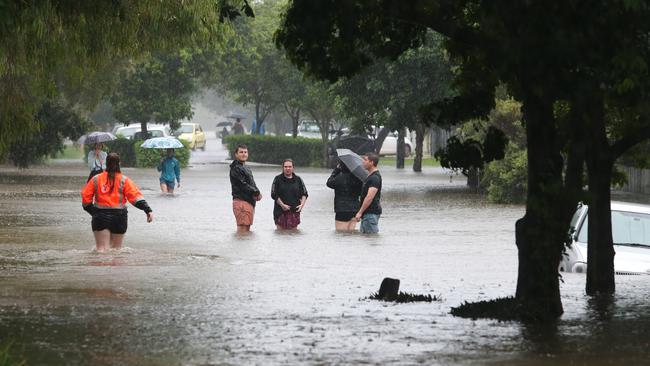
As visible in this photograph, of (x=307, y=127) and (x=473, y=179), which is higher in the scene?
(x=307, y=127)

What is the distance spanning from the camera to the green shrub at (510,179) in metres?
36.7

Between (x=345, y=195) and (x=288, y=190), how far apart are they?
3.15ft

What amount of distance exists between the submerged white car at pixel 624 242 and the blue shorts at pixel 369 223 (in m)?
5.41

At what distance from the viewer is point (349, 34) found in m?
13.8

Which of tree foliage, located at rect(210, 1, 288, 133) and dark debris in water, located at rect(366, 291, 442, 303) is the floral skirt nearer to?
dark debris in water, located at rect(366, 291, 442, 303)

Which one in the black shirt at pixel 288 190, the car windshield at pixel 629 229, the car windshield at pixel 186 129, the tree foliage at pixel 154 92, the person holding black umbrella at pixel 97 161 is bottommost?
the car windshield at pixel 629 229

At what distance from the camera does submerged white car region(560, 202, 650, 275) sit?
19.2 metres

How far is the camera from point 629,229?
66.8 ft

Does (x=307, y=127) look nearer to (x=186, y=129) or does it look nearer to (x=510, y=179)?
(x=186, y=129)

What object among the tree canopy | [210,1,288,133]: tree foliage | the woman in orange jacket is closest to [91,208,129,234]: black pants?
the woman in orange jacket

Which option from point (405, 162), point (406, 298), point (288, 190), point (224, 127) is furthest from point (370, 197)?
point (224, 127)

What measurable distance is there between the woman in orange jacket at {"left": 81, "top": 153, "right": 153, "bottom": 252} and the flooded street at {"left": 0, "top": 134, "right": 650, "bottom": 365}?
1.49 feet

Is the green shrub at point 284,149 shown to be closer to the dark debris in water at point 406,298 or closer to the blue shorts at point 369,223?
the blue shorts at point 369,223

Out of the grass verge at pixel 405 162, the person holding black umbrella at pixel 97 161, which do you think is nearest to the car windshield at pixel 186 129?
the grass verge at pixel 405 162
